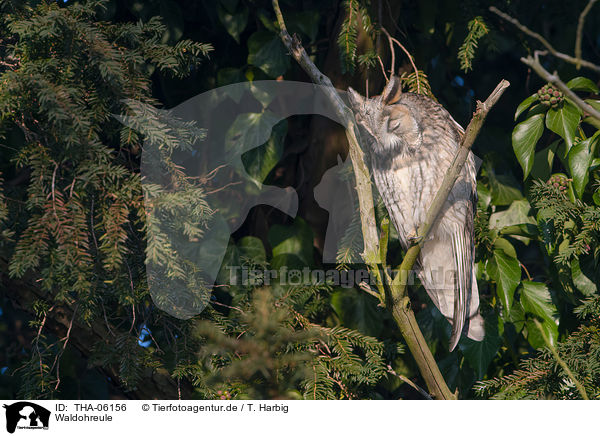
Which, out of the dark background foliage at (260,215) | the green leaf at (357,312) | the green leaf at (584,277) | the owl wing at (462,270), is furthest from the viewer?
the green leaf at (357,312)

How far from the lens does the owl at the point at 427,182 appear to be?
140 centimetres

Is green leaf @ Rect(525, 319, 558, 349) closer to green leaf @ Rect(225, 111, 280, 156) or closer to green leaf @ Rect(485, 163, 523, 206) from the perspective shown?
green leaf @ Rect(485, 163, 523, 206)

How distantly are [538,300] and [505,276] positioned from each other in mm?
108

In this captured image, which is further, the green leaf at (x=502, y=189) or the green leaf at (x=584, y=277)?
the green leaf at (x=502, y=189)

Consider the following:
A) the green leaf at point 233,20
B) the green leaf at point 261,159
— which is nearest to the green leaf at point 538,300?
the green leaf at point 261,159

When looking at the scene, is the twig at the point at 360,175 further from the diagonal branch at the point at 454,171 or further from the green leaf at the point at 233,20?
the green leaf at the point at 233,20

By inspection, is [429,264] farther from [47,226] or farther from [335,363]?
[47,226]

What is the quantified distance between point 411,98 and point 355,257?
0.46 metres

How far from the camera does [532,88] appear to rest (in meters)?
1.79

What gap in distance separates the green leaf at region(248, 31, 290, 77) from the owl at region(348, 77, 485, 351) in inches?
8.6

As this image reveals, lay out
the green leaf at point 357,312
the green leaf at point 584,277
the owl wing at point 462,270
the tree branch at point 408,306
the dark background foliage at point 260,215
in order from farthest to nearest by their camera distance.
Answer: the green leaf at point 357,312
the owl wing at point 462,270
the green leaf at point 584,277
the tree branch at point 408,306
the dark background foliage at point 260,215

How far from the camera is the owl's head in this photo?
140cm
